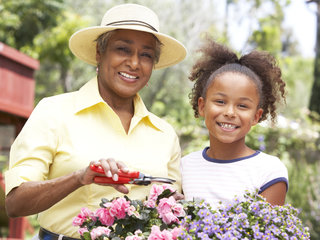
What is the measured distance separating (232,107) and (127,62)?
0.63 m

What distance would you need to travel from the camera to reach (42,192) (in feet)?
7.21

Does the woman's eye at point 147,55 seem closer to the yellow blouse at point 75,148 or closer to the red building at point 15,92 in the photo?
the yellow blouse at point 75,148

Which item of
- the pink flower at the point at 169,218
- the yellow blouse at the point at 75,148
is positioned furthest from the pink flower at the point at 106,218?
the yellow blouse at the point at 75,148

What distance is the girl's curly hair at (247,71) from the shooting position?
9.11ft

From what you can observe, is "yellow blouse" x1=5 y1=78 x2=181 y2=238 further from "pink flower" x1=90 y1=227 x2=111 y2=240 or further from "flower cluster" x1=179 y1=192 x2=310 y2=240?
"flower cluster" x1=179 y1=192 x2=310 y2=240

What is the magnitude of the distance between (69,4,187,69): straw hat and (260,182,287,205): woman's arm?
1044mm

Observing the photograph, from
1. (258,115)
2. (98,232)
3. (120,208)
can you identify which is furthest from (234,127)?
(98,232)

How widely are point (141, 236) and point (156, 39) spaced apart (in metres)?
1.32

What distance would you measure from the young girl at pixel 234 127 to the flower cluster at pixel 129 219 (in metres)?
0.55

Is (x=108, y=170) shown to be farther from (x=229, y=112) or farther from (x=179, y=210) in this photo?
(x=229, y=112)

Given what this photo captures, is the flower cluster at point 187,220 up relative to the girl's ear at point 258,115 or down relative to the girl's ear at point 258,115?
down

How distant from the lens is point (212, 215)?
1.89 m

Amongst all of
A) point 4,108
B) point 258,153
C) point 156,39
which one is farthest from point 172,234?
point 4,108

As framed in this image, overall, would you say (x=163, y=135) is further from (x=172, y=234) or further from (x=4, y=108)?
(x=4, y=108)
